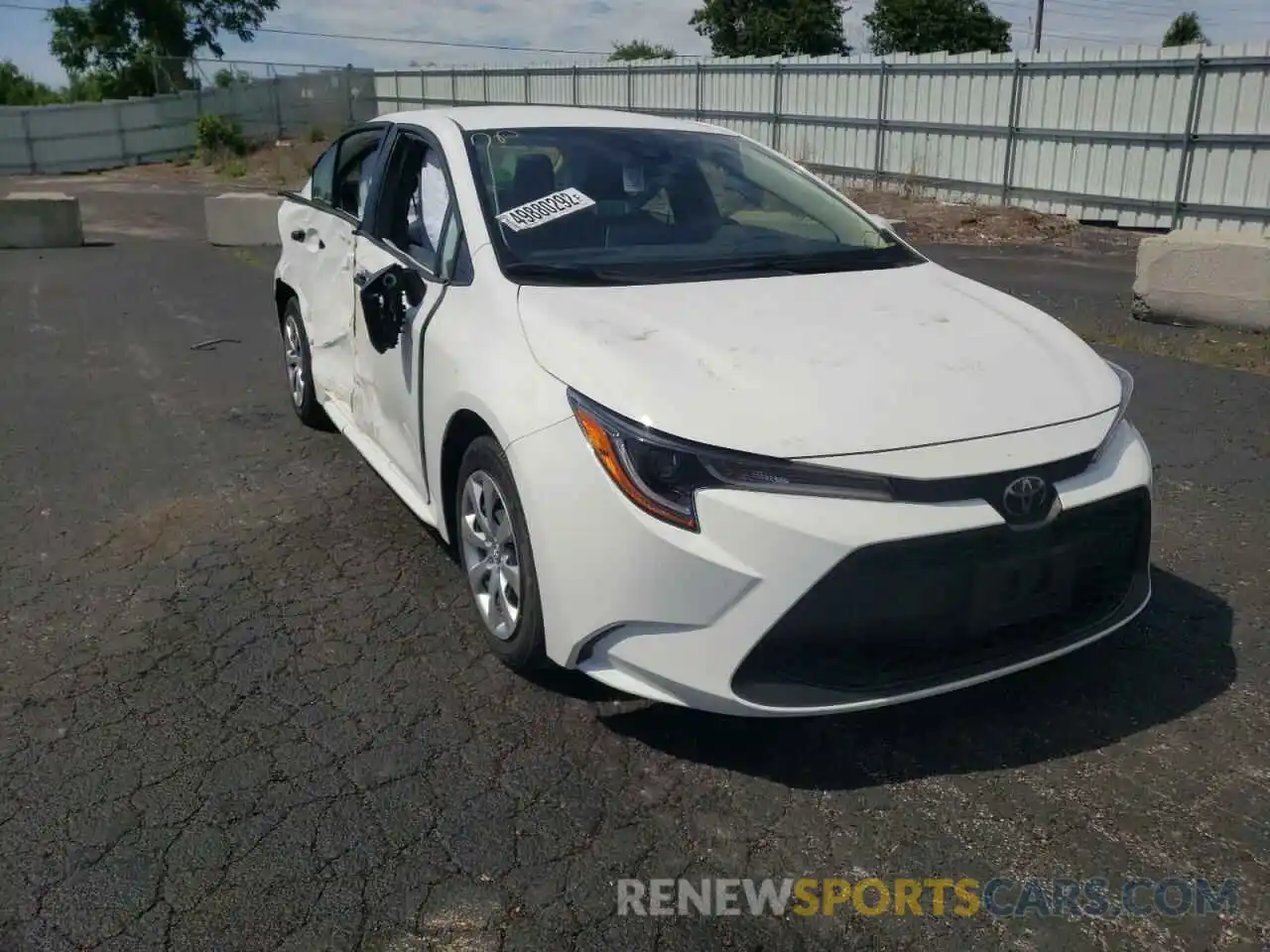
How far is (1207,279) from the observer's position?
8.16m

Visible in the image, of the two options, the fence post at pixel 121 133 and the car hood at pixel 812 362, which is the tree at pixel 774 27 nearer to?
the fence post at pixel 121 133

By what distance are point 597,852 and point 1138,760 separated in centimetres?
148

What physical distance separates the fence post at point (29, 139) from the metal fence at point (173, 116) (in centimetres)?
2

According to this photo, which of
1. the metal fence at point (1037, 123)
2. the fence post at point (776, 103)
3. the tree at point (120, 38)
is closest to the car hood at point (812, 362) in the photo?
the metal fence at point (1037, 123)

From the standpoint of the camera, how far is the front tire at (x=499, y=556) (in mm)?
3023

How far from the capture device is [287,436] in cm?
580

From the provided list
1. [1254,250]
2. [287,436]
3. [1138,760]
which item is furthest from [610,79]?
[1138,760]

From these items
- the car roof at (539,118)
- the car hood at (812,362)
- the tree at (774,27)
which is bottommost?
the car hood at (812,362)

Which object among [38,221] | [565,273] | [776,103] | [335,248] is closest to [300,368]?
[335,248]

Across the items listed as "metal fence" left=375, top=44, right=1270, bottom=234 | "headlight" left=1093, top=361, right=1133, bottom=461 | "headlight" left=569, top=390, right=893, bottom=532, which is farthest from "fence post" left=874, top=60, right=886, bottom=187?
"headlight" left=569, top=390, right=893, bottom=532

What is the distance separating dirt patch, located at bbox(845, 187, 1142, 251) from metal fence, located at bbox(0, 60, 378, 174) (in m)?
20.3

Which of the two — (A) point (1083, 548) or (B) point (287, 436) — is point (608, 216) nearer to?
(A) point (1083, 548)

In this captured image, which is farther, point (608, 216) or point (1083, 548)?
point (608, 216)

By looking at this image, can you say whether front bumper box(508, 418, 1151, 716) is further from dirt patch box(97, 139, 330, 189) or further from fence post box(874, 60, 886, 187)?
dirt patch box(97, 139, 330, 189)
